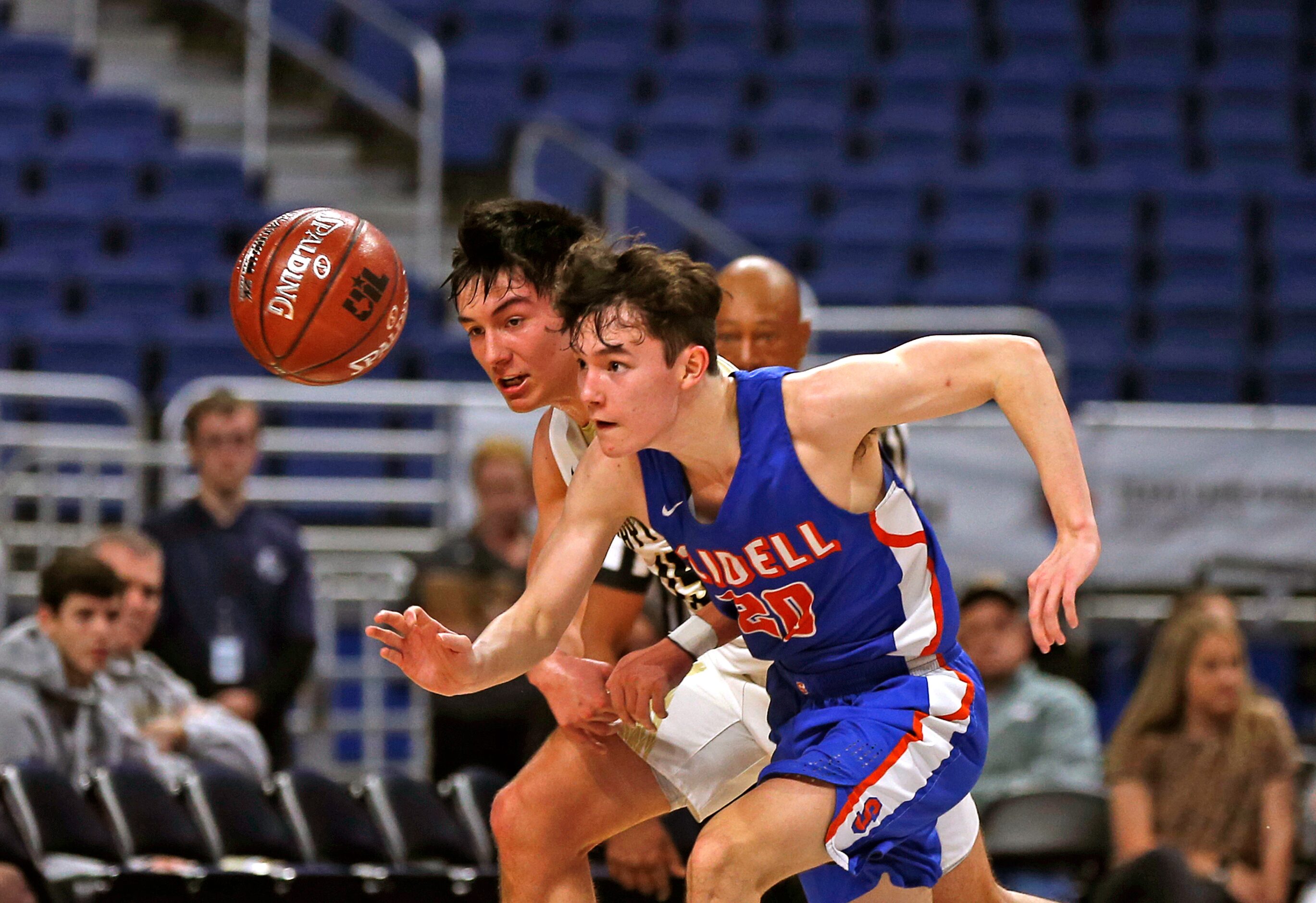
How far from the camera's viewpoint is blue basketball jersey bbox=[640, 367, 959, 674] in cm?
342

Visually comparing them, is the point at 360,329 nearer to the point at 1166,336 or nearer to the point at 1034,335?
the point at 1034,335

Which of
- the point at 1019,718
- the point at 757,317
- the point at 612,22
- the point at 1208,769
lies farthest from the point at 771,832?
the point at 612,22

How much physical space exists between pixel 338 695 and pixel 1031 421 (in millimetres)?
6249

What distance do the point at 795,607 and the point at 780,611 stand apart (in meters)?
0.03

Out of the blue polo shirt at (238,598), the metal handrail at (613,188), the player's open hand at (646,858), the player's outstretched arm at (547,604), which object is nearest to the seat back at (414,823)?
the blue polo shirt at (238,598)

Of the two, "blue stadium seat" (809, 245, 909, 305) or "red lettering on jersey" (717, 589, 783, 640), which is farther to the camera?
"blue stadium seat" (809, 245, 909, 305)

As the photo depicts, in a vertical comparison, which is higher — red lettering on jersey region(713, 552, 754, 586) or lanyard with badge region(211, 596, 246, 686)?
red lettering on jersey region(713, 552, 754, 586)

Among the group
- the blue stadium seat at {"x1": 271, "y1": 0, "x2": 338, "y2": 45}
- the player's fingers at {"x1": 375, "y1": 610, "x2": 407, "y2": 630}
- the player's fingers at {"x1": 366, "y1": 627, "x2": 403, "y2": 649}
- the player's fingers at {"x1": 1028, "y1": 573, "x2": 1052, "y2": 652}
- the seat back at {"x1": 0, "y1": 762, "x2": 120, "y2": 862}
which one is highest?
the blue stadium seat at {"x1": 271, "y1": 0, "x2": 338, "y2": 45}

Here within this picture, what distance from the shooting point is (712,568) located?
3502 millimetres

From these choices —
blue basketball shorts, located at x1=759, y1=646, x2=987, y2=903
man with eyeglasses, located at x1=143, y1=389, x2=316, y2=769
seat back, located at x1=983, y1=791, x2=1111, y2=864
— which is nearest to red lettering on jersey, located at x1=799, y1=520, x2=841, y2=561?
blue basketball shorts, located at x1=759, y1=646, x2=987, y2=903

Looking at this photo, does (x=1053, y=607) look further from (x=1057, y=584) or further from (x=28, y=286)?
(x=28, y=286)

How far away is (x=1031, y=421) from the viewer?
11.1ft

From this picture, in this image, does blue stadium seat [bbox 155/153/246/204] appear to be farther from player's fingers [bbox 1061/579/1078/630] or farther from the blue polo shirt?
player's fingers [bbox 1061/579/1078/630]

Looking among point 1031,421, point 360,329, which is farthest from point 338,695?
point 1031,421
